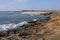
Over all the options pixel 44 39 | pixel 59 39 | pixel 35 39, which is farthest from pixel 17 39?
pixel 59 39

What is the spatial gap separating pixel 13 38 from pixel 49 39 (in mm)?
3832

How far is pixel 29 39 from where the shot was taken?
18109 mm

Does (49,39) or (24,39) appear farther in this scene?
(24,39)

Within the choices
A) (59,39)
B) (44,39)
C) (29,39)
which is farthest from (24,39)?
(59,39)

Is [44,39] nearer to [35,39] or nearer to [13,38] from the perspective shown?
[35,39]

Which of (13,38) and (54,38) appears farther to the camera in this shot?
(13,38)

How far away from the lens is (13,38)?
1812 cm

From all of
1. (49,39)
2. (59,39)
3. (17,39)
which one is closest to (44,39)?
(49,39)

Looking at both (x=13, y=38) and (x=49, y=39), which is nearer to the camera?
(x=49, y=39)

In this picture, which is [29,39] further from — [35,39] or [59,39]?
[59,39]

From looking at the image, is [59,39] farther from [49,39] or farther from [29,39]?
[29,39]

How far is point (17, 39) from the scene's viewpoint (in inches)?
704

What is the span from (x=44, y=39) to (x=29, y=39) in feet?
7.57

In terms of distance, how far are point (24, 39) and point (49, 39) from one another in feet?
11.0
